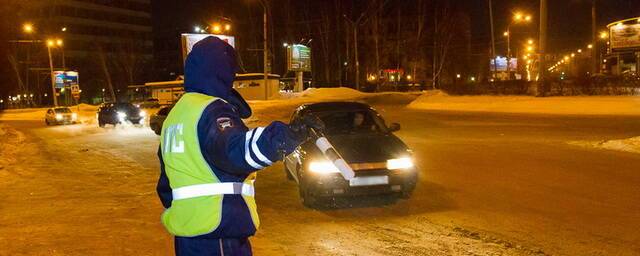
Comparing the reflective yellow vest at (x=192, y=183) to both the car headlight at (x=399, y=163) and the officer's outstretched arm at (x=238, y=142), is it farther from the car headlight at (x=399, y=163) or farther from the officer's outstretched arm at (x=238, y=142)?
the car headlight at (x=399, y=163)

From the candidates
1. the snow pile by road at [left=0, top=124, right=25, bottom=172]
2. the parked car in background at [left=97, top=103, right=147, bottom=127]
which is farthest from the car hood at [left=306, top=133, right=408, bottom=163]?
the parked car in background at [left=97, top=103, right=147, bottom=127]

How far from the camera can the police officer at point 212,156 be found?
98.9 inches

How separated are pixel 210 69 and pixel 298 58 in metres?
62.0

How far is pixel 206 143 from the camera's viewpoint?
261cm

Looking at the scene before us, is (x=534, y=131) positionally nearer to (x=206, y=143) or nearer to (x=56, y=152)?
(x=56, y=152)

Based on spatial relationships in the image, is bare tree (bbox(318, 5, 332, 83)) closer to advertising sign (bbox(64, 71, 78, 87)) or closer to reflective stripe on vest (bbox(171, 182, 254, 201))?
advertising sign (bbox(64, 71, 78, 87))

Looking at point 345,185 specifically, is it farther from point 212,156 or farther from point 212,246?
point 212,156

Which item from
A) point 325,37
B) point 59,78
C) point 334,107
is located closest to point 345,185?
point 334,107

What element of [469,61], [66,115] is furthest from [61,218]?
[469,61]

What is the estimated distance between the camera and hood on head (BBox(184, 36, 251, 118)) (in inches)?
111

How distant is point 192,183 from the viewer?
2.69m

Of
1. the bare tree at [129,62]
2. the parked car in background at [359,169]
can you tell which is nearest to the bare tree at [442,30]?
the bare tree at [129,62]

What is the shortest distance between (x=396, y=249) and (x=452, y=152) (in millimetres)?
9537

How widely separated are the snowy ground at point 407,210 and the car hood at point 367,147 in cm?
69
